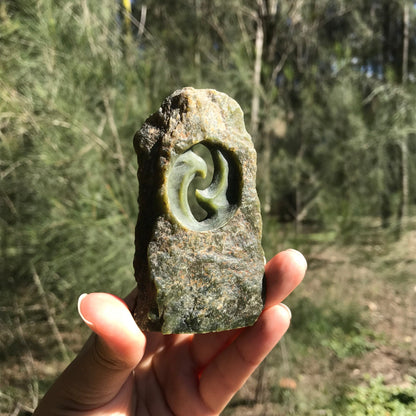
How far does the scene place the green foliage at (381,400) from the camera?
10.2ft

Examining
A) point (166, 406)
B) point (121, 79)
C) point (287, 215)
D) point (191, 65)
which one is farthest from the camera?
point (287, 215)

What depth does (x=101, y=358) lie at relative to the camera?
1.27 meters

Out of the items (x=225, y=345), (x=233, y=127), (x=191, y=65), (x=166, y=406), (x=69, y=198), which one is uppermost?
(x=191, y=65)

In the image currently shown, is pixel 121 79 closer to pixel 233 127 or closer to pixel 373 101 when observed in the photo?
pixel 233 127

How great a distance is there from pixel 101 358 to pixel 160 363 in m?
0.61

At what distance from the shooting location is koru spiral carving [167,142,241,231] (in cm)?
149

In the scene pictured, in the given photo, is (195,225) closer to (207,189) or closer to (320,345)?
(207,189)

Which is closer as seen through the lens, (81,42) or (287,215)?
(81,42)

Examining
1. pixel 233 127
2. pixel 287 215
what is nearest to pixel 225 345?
pixel 233 127

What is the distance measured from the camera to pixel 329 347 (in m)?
3.67

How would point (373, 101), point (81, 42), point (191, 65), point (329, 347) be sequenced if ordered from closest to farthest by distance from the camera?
point (81, 42) < point (191, 65) < point (373, 101) < point (329, 347)

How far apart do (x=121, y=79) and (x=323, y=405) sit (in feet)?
9.28

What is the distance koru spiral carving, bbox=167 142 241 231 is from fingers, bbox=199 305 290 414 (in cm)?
45

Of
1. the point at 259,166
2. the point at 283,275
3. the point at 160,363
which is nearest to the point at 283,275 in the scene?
the point at 283,275
